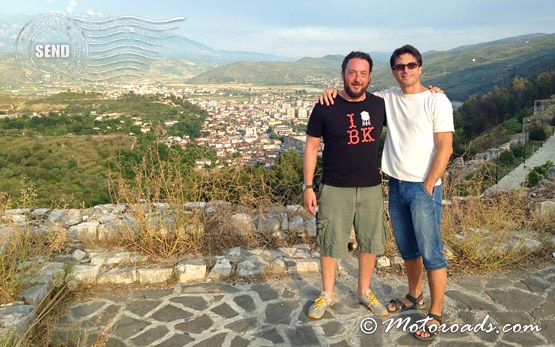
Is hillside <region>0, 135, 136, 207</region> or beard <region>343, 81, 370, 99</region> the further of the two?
hillside <region>0, 135, 136, 207</region>

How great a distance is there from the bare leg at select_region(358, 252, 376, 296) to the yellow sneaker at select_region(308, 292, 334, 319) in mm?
316

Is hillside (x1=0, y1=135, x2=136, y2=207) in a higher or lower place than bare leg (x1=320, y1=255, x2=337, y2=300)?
lower

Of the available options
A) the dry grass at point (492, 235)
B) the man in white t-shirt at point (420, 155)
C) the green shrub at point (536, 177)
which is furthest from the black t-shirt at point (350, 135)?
the green shrub at point (536, 177)

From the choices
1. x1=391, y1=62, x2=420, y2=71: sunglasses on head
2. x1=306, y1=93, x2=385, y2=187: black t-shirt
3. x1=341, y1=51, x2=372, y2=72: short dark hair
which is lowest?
x1=306, y1=93, x2=385, y2=187: black t-shirt

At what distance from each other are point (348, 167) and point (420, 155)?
0.52 m

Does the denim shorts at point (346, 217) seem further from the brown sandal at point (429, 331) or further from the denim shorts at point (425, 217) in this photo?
the brown sandal at point (429, 331)

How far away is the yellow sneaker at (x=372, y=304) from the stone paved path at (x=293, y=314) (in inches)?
2.2

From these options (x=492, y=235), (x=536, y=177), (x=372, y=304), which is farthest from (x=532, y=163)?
(x=372, y=304)

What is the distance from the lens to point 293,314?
3262 millimetres

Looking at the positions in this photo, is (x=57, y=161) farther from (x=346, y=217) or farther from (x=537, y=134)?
(x=537, y=134)

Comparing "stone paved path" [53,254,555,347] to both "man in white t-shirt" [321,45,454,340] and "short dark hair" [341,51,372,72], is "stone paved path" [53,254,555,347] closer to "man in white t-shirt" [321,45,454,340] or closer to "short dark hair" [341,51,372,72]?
"man in white t-shirt" [321,45,454,340]

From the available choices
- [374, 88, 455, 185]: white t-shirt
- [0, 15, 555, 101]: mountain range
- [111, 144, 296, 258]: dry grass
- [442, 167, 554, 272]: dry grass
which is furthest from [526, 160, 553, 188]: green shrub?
[0, 15, 555, 101]: mountain range

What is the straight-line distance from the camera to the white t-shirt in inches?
104

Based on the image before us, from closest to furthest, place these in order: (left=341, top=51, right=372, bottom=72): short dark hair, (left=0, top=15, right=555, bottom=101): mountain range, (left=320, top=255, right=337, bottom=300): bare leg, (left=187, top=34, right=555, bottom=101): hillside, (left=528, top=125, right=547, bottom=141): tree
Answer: (left=341, top=51, right=372, bottom=72): short dark hair < (left=320, top=255, right=337, bottom=300): bare leg < (left=528, top=125, right=547, bottom=141): tree < (left=0, top=15, right=555, bottom=101): mountain range < (left=187, top=34, right=555, bottom=101): hillside
